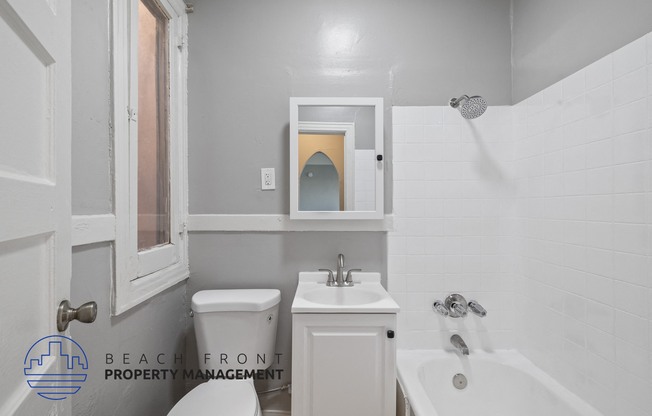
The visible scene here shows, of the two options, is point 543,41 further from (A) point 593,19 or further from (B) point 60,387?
(B) point 60,387

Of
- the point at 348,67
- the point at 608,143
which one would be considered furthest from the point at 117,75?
the point at 608,143

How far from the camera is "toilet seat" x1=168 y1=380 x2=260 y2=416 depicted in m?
1.05

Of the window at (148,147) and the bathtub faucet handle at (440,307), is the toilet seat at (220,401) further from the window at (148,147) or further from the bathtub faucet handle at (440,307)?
the bathtub faucet handle at (440,307)

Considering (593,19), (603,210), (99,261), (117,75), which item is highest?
(593,19)

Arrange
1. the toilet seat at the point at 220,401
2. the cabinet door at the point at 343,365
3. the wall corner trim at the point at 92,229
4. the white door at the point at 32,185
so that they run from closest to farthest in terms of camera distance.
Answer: the white door at the point at 32,185 → the wall corner trim at the point at 92,229 → the toilet seat at the point at 220,401 → the cabinet door at the point at 343,365

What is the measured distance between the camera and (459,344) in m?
1.51

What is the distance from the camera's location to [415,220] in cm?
159

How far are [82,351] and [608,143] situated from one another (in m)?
1.84

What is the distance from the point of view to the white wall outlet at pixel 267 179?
5.23ft

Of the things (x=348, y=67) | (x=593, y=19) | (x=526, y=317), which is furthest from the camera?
(x=348, y=67)

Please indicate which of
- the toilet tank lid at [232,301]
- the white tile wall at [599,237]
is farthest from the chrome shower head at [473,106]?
the toilet tank lid at [232,301]

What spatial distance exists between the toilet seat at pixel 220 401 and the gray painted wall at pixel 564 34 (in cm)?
184

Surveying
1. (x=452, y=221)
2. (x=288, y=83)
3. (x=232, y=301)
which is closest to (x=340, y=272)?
(x=232, y=301)

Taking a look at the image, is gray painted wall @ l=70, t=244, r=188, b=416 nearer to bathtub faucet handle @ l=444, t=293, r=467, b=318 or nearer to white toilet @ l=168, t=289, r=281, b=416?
white toilet @ l=168, t=289, r=281, b=416
